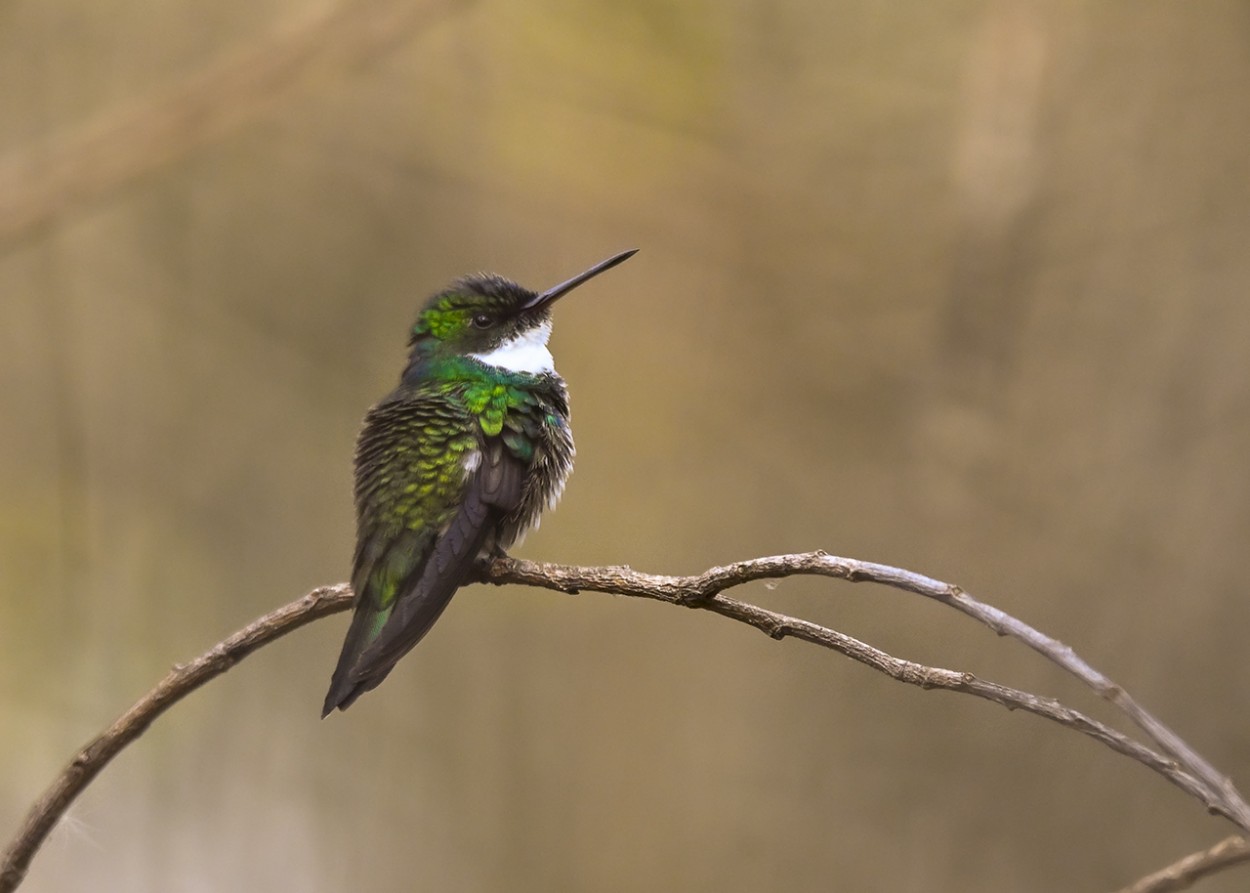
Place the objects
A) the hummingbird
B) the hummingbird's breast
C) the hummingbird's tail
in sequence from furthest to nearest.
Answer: the hummingbird's breast
the hummingbird
the hummingbird's tail

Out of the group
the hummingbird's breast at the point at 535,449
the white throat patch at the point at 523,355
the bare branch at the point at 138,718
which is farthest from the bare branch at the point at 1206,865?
the white throat patch at the point at 523,355

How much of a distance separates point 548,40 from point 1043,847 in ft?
8.49

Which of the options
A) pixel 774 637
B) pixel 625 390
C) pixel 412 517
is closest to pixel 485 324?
pixel 412 517

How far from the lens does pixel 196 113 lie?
7.02ft

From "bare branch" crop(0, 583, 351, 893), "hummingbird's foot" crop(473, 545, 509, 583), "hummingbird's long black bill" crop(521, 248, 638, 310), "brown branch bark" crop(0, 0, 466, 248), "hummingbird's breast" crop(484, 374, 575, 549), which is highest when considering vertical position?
"brown branch bark" crop(0, 0, 466, 248)

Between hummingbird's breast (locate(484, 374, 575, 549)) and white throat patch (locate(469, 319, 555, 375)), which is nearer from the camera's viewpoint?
hummingbird's breast (locate(484, 374, 575, 549))

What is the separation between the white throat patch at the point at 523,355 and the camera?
180 cm

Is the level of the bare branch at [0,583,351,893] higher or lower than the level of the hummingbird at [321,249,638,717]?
lower

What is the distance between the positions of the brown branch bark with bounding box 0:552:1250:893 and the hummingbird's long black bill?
0.40 meters

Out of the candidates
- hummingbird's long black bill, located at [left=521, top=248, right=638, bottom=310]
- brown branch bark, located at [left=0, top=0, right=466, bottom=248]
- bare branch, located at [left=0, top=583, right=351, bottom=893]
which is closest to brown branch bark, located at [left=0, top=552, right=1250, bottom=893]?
bare branch, located at [left=0, top=583, right=351, bottom=893]

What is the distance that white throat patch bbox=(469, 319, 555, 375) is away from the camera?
5.90ft

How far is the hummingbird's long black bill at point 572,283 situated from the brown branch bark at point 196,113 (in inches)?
31.6

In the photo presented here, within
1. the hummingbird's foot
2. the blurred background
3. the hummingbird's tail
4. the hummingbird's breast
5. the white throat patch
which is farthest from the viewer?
the blurred background

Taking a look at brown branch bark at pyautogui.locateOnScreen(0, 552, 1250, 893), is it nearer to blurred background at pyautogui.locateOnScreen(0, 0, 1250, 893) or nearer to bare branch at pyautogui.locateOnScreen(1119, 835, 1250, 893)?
bare branch at pyautogui.locateOnScreen(1119, 835, 1250, 893)
